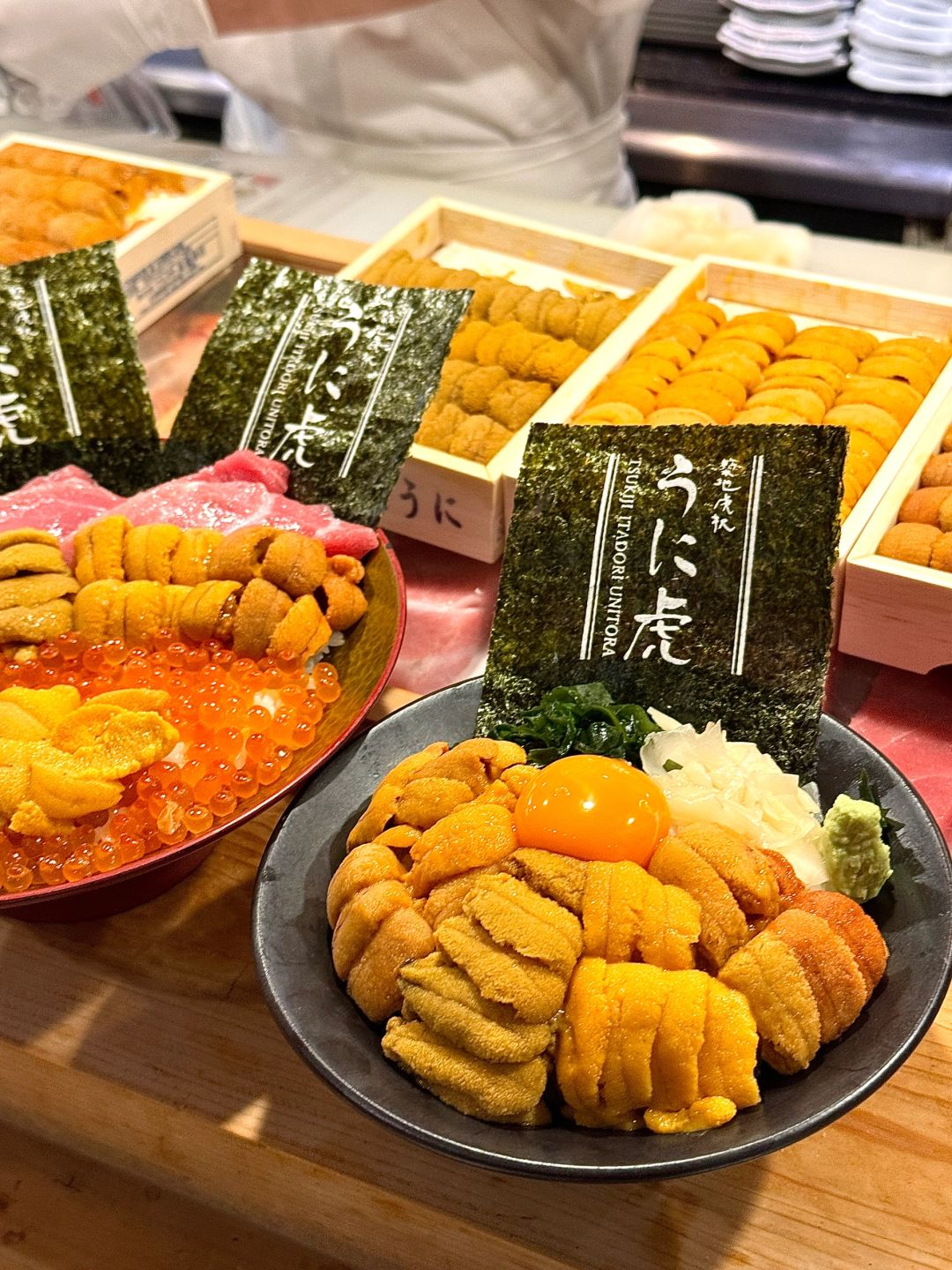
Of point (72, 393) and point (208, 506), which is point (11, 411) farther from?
point (208, 506)

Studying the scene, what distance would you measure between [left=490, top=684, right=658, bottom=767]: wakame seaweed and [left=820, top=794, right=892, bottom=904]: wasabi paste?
0.92ft

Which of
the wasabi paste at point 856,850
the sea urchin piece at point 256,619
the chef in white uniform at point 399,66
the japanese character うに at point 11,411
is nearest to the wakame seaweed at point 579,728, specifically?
the wasabi paste at point 856,850

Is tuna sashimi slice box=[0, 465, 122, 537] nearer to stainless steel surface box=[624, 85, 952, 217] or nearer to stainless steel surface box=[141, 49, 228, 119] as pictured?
stainless steel surface box=[624, 85, 952, 217]

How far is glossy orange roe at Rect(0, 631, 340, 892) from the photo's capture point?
142 cm

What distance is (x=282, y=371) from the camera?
2111 mm

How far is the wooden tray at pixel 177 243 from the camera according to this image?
297 cm

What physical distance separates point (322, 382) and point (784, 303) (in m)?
1.28

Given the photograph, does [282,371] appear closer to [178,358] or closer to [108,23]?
[178,358]

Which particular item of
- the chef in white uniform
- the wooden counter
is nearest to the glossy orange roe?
the wooden counter

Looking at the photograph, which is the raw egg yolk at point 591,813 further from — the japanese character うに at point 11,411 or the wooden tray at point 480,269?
the japanese character うに at point 11,411

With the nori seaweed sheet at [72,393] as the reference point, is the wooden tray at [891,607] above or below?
below

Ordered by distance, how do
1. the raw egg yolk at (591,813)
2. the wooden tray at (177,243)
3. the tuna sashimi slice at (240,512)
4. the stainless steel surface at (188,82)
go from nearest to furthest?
1. the raw egg yolk at (591,813)
2. the tuna sashimi slice at (240,512)
3. the wooden tray at (177,243)
4. the stainless steel surface at (188,82)

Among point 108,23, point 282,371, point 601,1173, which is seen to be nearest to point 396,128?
point 108,23

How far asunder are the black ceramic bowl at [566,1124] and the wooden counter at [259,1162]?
22cm
